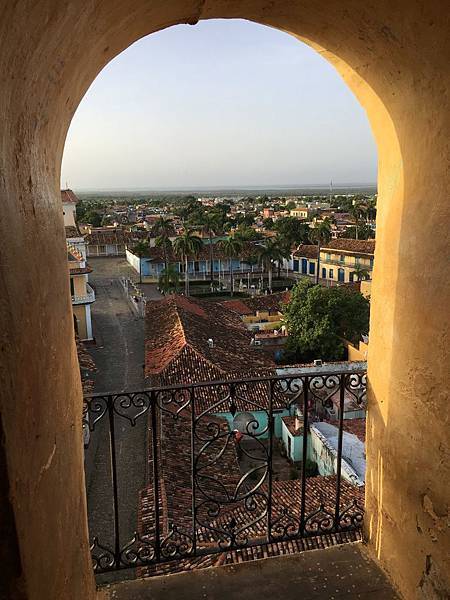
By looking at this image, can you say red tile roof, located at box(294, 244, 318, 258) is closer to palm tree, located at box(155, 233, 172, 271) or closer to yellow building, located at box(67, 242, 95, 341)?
palm tree, located at box(155, 233, 172, 271)

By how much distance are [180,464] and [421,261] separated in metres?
7.74

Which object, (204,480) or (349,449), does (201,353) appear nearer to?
(349,449)

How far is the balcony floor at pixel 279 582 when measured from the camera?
280 centimetres

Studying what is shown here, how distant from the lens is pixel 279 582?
2910mm

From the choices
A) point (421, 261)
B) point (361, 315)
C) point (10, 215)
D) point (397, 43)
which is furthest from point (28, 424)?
point (361, 315)

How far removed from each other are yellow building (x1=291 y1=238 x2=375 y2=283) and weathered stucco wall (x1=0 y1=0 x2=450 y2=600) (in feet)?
99.5

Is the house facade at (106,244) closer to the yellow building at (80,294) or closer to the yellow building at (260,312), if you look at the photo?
the yellow building at (260,312)

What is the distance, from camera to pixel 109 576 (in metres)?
8.22

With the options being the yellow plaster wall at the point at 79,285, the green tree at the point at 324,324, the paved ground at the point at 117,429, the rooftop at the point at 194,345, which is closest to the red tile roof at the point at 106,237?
the paved ground at the point at 117,429

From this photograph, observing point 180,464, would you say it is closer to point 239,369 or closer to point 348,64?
point 239,369

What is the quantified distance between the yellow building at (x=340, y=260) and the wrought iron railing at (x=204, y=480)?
65.1 ft

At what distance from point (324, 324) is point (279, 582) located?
17.1 m

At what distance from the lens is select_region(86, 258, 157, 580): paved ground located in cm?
972

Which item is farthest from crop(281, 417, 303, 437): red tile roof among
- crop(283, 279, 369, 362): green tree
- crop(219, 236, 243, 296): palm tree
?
crop(219, 236, 243, 296): palm tree
